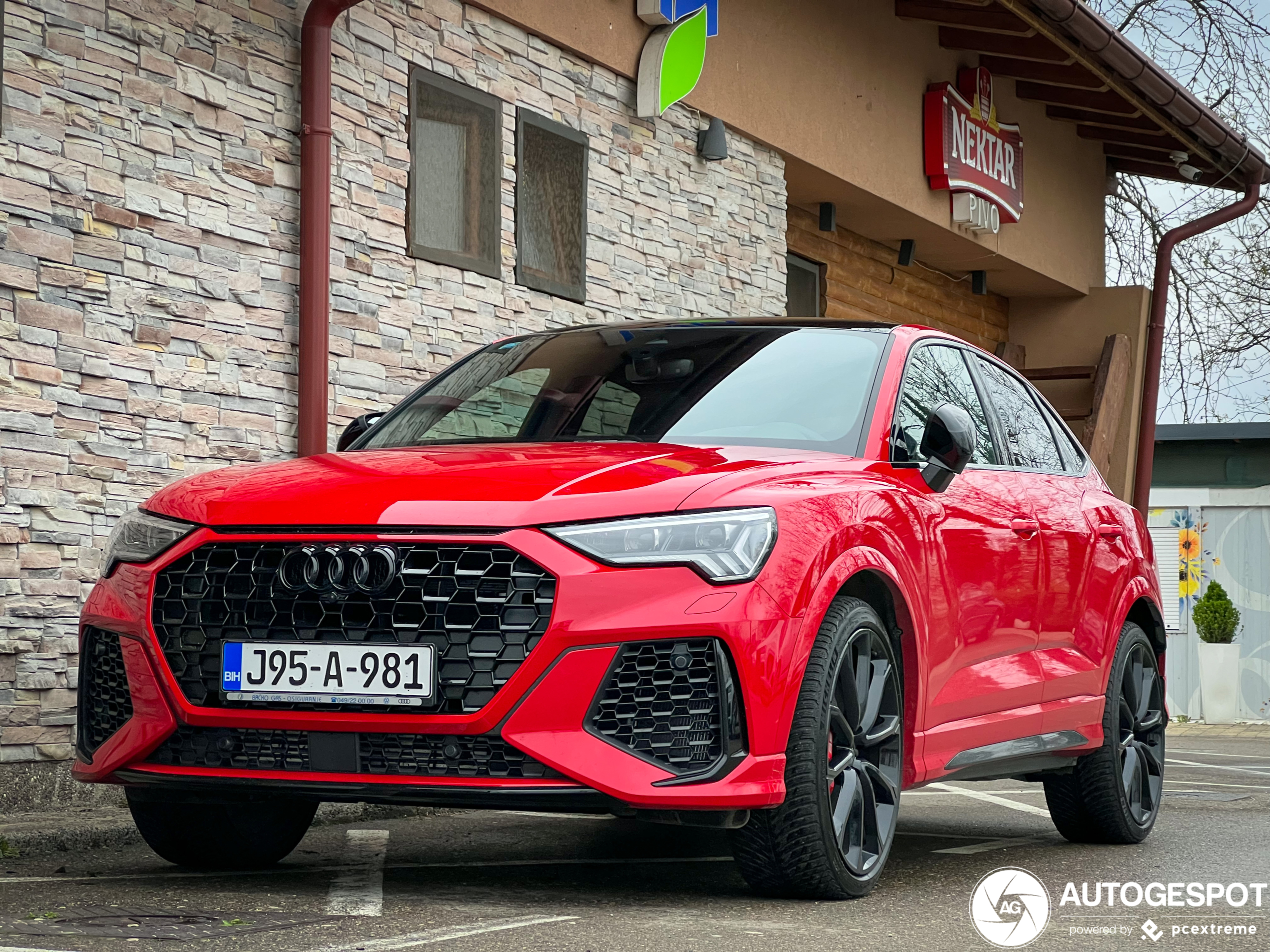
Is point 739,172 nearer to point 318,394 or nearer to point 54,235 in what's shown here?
point 318,394

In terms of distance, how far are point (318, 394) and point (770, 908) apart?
4.45m

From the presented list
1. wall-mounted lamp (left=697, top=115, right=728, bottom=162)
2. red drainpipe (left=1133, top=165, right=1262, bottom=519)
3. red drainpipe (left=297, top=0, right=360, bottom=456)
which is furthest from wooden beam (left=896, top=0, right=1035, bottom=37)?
red drainpipe (left=297, top=0, right=360, bottom=456)

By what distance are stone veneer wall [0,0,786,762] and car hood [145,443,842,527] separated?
2338mm

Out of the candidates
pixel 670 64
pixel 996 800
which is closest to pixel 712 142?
pixel 670 64

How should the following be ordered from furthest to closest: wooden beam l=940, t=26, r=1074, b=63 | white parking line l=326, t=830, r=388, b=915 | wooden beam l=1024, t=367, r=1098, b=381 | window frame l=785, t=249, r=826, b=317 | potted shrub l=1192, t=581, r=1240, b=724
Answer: wooden beam l=1024, t=367, r=1098, b=381 < potted shrub l=1192, t=581, r=1240, b=724 < wooden beam l=940, t=26, r=1074, b=63 < window frame l=785, t=249, r=826, b=317 < white parking line l=326, t=830, r=388, b=915

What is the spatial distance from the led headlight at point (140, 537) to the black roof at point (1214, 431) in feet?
53.8

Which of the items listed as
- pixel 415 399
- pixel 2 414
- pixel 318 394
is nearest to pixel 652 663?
pixel 415 399

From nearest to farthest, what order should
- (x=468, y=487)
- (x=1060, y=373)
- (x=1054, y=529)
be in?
(x=468, y=487)
(x=1054, y=529)
(x=1060, y=373)

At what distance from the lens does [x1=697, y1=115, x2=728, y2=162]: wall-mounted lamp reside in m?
11.8

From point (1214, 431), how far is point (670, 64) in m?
11.2

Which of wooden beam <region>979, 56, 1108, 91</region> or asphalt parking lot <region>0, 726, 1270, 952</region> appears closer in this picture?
asphalt parking lot <region>0, 726, 1270, 952</region>

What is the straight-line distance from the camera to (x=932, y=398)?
5.79m

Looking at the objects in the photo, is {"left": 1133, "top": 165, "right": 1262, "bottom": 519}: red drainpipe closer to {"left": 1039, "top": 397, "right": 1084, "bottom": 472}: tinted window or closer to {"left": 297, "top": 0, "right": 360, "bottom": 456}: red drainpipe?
{"left": 1039, "top": 397, "right": 1084, "bottom": 472}: tinted window

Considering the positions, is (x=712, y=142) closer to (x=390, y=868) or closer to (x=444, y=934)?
(x=390, y=868)
